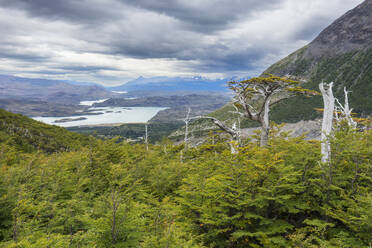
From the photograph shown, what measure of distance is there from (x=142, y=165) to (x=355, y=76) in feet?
538

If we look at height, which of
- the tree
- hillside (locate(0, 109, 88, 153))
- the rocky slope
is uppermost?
the rocky slope

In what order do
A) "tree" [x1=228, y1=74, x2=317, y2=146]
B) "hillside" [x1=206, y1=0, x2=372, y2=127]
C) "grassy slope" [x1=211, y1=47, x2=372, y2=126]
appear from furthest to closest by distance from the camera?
"hillside" [x1=206, y1=0, x2=372, y2=127]
"grassy slope" [x1=211, y1=47, x2=372, y2=126]
"tree" [x1=228, y1=74, x2=317, y2=146]

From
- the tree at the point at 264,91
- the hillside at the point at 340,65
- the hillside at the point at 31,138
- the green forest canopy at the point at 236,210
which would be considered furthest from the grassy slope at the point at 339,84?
the green forest canopy at the point at 236,210

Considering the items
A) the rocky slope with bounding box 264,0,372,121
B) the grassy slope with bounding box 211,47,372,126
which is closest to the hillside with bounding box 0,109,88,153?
the grassy slope with bounding box 211,47,372,126

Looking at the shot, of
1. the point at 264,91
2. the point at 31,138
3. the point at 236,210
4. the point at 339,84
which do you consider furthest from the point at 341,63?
the point at 236,210

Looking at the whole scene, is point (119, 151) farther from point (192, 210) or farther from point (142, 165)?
point (192, 210)

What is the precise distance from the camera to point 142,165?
14.1m

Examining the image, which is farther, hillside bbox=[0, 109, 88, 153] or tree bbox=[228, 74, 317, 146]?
hillside bbox=[0, 109, 88, 153]

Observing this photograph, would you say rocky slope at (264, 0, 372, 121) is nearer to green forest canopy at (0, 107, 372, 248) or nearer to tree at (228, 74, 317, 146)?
tree at (228, 74, 317, 146)

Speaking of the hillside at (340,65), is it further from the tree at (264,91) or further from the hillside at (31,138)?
the hillside at (31,138)

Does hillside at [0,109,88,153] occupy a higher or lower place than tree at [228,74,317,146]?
lower

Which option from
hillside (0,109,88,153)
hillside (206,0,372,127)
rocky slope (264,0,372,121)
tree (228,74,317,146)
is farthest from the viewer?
rocky slope (264,0,372,121)

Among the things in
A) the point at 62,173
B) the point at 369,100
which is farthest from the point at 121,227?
the point at 369,100

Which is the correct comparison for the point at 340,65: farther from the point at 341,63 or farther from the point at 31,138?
the point at 31,138
